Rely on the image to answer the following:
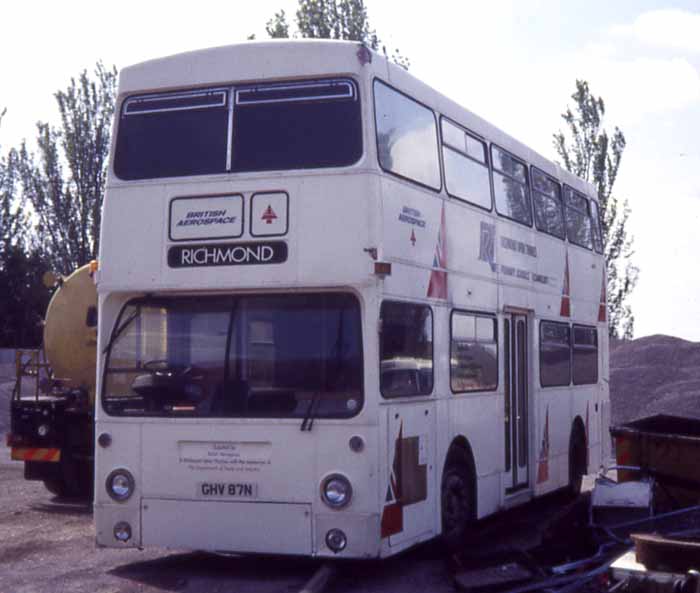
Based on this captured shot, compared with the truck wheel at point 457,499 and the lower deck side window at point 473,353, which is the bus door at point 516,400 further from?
the truck wheel at point 457,499

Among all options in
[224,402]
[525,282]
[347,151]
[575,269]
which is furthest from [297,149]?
[575,269]

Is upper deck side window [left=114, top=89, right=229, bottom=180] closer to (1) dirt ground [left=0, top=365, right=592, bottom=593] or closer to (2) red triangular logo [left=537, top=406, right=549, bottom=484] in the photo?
(1) dirt ground [left=0, top=365, right=592, bottom=593]

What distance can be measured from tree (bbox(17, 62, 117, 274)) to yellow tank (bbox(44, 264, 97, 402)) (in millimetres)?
26430

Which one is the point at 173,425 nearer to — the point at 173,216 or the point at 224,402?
the point at 224,402

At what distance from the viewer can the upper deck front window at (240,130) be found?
34.6ft

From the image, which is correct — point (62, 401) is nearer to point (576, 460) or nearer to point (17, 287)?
point (576, 460)

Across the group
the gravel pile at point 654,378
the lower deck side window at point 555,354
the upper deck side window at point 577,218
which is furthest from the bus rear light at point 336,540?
the gravel pile at point 654,378

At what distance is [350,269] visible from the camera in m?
10.2

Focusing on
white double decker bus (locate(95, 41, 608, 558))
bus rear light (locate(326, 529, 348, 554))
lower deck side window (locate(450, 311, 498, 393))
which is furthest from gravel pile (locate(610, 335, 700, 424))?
bus rear light (locate(326, 529, 348, 554))

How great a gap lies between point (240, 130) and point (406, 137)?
1.62 meters

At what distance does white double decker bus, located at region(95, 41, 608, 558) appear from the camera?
1027 cm

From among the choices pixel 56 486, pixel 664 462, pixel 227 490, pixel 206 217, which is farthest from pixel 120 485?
pixel 56 486

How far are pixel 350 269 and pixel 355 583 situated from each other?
284cm

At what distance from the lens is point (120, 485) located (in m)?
10.8
